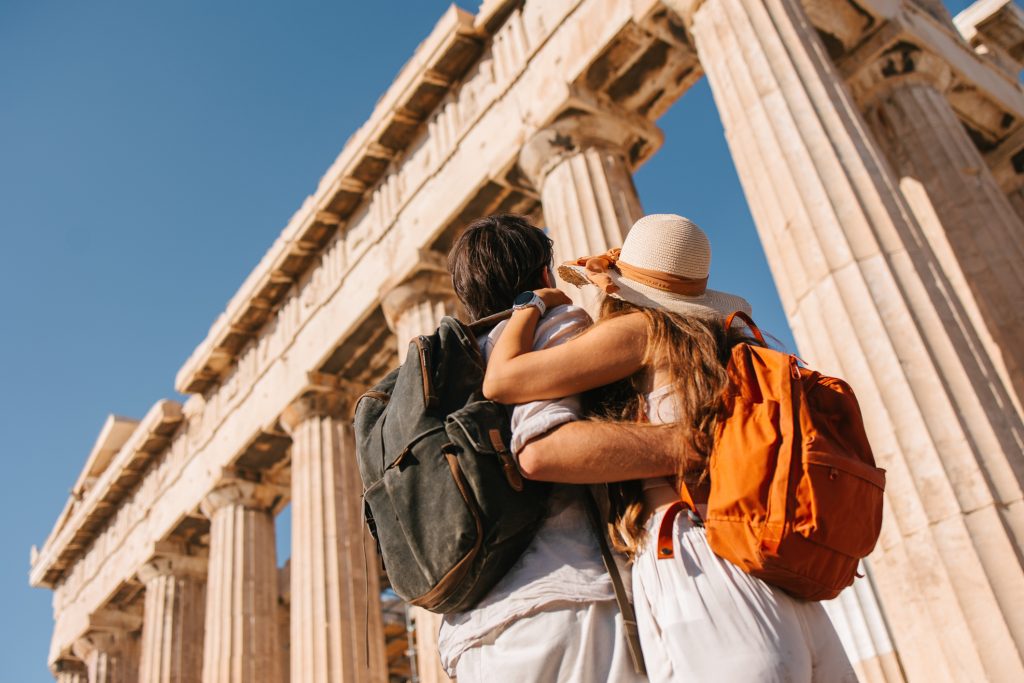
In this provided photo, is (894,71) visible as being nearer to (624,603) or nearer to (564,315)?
(564,315)

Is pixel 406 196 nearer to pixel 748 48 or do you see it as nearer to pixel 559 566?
pixel 748 48

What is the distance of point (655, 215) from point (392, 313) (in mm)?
11231

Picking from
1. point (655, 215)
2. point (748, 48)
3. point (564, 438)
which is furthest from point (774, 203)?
point (564, 438)

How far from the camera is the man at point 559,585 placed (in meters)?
2.28

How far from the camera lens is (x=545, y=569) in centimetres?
241

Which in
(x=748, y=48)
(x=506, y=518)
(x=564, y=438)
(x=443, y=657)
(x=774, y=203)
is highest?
(x=748, y=48)

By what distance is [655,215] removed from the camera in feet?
9.12

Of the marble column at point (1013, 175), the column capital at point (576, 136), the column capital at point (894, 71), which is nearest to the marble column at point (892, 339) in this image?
the column capital at point (576, 136)

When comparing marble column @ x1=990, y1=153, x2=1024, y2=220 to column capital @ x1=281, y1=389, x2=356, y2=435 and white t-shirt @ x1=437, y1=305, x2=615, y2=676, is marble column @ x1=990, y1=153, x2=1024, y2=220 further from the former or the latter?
white t-shirt @ x1=437, y1=305, x2=615, y2=676

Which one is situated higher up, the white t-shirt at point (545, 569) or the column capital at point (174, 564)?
the column capital at point (174, 564)

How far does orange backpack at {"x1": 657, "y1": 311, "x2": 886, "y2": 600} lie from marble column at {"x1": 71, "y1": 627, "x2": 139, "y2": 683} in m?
25.2

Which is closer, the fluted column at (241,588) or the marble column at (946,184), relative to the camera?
the marble column at (946,184)

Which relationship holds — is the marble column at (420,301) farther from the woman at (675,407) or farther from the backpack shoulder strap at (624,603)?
the backpack shoulder strap at (624,603)

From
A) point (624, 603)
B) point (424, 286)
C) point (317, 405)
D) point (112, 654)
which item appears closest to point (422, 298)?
point (424, 286)
